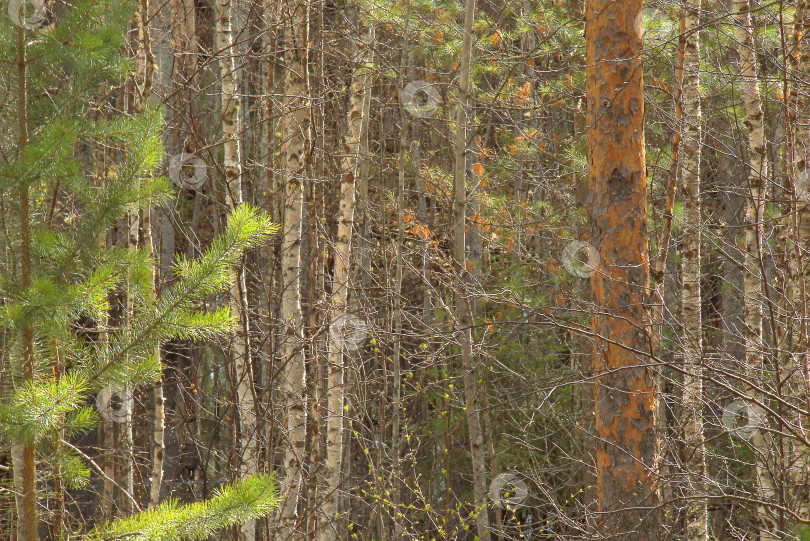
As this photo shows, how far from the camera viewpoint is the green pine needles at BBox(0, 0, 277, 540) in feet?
8.08

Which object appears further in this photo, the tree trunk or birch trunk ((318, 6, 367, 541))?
birch trunk ((318, 6, 367, 541))

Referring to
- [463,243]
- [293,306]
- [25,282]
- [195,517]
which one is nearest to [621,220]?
[463,243]

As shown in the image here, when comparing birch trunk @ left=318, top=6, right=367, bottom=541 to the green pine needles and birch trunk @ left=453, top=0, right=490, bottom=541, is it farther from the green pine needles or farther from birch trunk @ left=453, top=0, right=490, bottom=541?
the green pine needles

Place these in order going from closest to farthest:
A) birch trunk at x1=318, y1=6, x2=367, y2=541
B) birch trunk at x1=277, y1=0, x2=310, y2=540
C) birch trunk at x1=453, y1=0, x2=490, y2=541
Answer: birch trunk at x1=277, y1=0, x2=310, y2=540 → birch trunk at x1=453, y1=0, x2=490, y2=541 → birch trunk at x1=318, y1=6, x2=367, y2=541

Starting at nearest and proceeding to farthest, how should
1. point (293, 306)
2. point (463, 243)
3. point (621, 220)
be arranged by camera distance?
point (621, 220)
point (293, 306)
point (463, 243)

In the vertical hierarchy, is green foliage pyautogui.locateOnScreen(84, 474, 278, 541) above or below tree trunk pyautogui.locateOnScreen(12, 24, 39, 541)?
below

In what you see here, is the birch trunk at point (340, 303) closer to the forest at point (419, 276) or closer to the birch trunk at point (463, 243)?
the forest at point (419, 276)

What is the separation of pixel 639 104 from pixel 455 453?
5905mm

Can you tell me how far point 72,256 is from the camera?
103 inches

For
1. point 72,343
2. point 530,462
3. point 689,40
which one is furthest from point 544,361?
point 72,343

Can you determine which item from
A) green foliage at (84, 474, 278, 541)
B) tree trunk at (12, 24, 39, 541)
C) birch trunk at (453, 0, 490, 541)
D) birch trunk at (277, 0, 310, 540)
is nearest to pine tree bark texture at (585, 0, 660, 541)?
birch trunk at (453, 0, 490, 541)

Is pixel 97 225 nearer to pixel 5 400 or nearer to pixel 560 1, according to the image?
pixel 5 400

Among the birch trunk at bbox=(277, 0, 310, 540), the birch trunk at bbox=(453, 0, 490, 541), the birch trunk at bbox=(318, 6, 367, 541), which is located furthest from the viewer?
the birch trunk at bbox=(318, 6, 367, 541)

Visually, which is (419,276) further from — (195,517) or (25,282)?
(25,282)
